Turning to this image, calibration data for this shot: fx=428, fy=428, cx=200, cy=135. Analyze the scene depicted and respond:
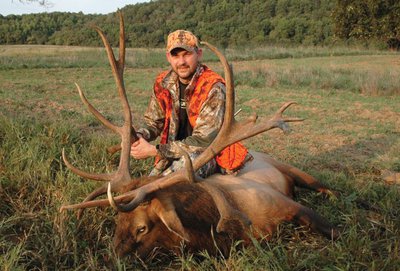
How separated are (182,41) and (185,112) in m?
0.66

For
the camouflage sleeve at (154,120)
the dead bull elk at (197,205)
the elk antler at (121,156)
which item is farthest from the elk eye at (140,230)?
the camouflage sleeve at (154,120)

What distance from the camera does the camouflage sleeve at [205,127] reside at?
133 inches

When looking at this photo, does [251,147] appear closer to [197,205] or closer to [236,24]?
[197,205]

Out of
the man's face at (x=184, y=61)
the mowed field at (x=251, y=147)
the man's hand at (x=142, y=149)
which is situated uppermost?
the man's face at (x=184, y=61)

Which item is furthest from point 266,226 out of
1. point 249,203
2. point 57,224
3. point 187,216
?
point 57,224

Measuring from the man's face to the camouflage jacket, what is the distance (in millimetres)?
75

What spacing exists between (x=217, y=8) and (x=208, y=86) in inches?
→ 2103

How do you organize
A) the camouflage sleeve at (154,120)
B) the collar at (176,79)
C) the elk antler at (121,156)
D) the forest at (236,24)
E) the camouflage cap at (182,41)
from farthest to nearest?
the forest at (236,24) → the camouflage sleeve at (154,120) → the collar at (176,79) → the camouflage cap at (182,41) → the elk antler at (121,156)

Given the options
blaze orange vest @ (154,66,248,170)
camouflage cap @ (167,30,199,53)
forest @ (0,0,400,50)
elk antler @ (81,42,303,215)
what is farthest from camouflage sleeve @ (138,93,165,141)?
forest @ (0,0,400,50)

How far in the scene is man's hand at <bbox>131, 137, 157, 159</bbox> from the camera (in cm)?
338

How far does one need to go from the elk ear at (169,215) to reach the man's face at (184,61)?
141cm

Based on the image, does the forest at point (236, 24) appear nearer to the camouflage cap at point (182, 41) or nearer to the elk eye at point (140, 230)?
the camouflage cap at point (182, 41)

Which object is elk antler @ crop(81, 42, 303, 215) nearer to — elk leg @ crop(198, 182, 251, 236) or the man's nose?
elk leg @ crop(198, 182, 251, 236)

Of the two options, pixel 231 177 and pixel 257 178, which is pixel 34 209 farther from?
pixel 257 178
